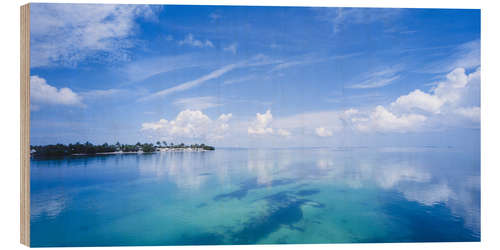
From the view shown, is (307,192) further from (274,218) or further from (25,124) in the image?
(25,124)

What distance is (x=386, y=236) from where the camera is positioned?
3965 millimetres

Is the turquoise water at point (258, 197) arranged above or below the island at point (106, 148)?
below

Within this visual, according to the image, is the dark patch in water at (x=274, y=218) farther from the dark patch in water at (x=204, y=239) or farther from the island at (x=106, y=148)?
the island at (x=106, y=148)

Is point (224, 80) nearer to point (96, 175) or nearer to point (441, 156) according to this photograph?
point (96, 175)

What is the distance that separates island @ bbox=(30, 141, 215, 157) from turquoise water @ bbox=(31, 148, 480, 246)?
13 cm

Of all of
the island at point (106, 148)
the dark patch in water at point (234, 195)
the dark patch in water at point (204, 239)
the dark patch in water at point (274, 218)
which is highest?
the island at point (106, 148)

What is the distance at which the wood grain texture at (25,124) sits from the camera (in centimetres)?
388

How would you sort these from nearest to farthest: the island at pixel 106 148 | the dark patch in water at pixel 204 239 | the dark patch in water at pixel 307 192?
the dark patch in water at pixel 204 239, the island at pixel 106 148, the dark patch in water at pixel 307 192

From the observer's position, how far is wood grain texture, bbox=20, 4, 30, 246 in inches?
153

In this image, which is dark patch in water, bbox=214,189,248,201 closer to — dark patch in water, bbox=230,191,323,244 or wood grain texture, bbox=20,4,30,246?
dark patch in water, bbox=230,191,323,244

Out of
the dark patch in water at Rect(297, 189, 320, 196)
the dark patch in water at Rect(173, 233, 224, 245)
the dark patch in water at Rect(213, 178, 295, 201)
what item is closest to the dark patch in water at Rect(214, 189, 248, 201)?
the dark patch in water at Rect(213, 178, 295, 201)

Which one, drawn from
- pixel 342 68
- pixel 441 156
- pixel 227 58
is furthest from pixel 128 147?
pixel 441 156

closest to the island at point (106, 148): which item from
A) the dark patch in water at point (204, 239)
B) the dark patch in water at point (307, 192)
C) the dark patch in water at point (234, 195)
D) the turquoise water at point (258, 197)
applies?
the turquoise water at point (258, 197)

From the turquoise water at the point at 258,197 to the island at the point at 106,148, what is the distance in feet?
0.44
